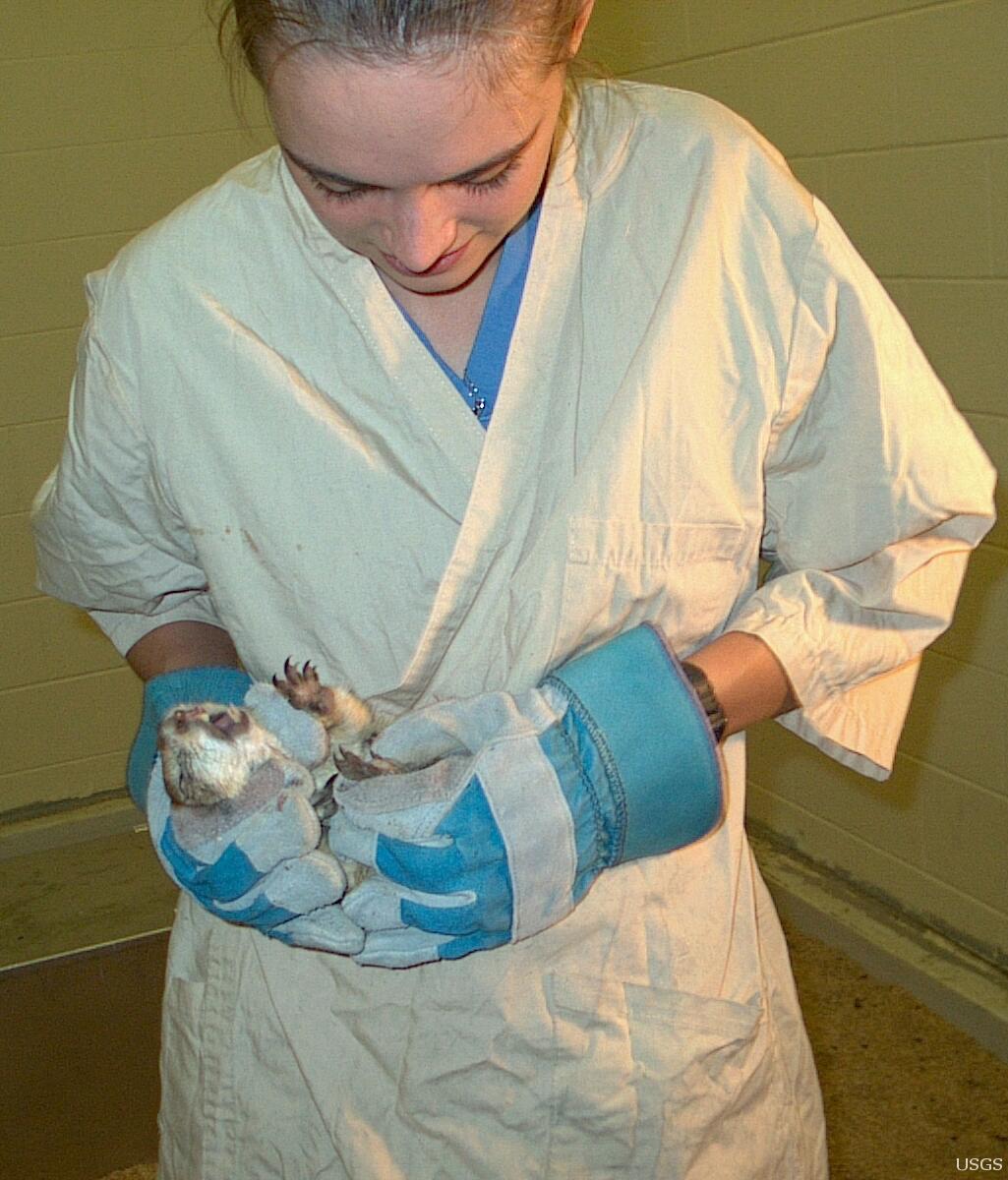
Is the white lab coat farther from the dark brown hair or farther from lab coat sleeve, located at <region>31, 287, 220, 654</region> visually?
the dark brown hair

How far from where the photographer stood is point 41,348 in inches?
140

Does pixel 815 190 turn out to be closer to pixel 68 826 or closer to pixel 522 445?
pixel 522 445

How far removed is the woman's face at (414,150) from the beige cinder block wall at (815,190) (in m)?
1.49

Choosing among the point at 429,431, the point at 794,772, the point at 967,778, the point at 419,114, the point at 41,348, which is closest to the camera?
the point at 419,114

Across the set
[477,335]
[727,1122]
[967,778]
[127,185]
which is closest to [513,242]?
[477,335]

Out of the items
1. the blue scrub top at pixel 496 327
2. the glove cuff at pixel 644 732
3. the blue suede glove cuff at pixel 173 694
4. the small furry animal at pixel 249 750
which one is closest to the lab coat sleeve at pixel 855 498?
the glove cuff at pixel 644 732

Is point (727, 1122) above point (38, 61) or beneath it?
beneath

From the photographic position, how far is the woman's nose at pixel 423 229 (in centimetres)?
103

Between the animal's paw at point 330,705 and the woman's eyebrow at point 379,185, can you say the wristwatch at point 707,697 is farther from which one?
the woman's eyebrow at point 379,185

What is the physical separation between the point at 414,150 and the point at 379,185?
1.8 inches

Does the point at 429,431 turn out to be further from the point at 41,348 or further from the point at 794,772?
the point at 41,348

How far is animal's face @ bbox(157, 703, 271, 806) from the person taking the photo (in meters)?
1.08

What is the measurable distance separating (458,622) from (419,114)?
1.46 ft

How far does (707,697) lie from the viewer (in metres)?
1.15
